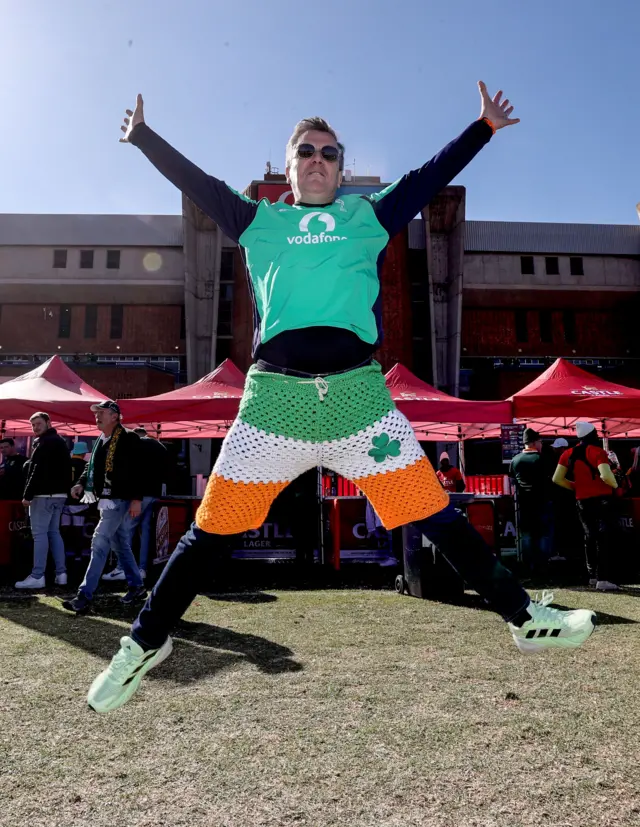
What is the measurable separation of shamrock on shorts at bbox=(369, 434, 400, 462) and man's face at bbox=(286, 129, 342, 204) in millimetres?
1067

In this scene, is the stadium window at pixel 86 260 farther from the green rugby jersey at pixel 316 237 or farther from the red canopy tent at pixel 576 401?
the green rugby jersey at pixel 316 237

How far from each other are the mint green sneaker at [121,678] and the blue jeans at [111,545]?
454 centimetres

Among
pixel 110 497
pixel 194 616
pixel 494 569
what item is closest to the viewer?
pixel 494 569

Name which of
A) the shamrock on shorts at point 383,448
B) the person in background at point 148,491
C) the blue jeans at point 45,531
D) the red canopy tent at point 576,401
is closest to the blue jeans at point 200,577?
the shamrock on shorts at point 383,448

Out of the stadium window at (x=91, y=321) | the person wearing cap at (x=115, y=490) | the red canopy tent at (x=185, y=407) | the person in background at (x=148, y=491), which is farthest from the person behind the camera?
the stadium window at (x=91, y=321)

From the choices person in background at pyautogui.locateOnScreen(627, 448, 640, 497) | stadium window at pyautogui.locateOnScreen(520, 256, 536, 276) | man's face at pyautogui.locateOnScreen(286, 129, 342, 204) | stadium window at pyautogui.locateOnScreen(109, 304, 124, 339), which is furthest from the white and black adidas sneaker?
stadium window at pyautogui.locateOnScreen(520, 256, 536, 276)

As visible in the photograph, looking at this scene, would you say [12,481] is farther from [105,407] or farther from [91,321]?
[91,321]

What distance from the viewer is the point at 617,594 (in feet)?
24.6

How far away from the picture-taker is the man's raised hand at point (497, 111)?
8.98 feet

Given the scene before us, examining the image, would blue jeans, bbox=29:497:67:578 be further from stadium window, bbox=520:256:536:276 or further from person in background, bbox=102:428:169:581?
stadium window, bbox=520:256:536:276

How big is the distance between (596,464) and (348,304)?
659 cm

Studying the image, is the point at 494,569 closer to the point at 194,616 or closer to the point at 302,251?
the point at 302,251

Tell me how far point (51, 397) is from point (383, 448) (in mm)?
9388

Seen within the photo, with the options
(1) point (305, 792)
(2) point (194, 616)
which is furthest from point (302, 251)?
(2) point (194, 616)
